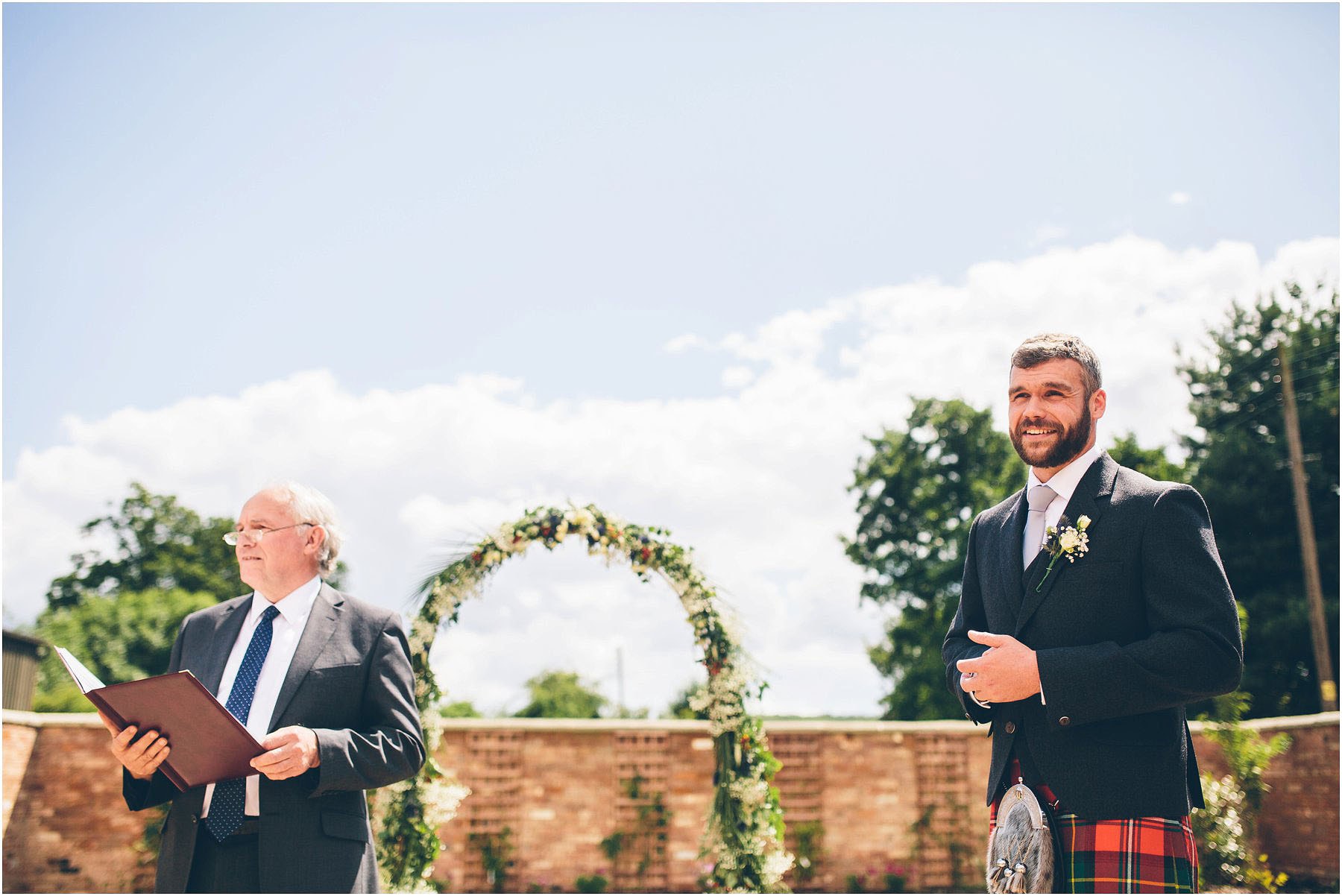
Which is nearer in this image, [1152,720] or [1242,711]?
[1152,720]

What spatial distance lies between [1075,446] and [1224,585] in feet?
1.43

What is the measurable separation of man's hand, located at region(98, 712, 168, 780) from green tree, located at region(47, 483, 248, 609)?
41.5 meters

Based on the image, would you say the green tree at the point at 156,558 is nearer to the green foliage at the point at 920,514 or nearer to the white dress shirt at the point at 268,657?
the green foliage at the point at 920,514

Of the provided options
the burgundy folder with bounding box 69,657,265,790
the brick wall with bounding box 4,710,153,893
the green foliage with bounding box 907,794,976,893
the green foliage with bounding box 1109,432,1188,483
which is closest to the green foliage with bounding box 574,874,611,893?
the green foliage with bounding box 907,794,976,893

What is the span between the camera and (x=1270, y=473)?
69.0ft

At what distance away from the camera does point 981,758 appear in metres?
11.0

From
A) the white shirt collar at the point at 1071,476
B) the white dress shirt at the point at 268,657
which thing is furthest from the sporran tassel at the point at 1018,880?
the white dress shirt at the point at 268,657

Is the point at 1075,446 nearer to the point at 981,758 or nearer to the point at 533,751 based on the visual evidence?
the point at 533,751

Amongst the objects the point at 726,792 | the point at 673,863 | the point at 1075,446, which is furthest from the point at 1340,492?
the point at 1075,446

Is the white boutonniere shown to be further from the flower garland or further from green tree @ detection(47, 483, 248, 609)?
green tree @ detection(47, 483, 248, 609)

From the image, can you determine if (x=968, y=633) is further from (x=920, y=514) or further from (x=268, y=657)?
(x=920, y=514)

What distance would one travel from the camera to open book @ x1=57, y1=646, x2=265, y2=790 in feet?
8.66

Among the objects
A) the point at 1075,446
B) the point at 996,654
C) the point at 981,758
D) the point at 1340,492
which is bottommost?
the point at 981,758

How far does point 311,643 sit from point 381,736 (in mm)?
380
